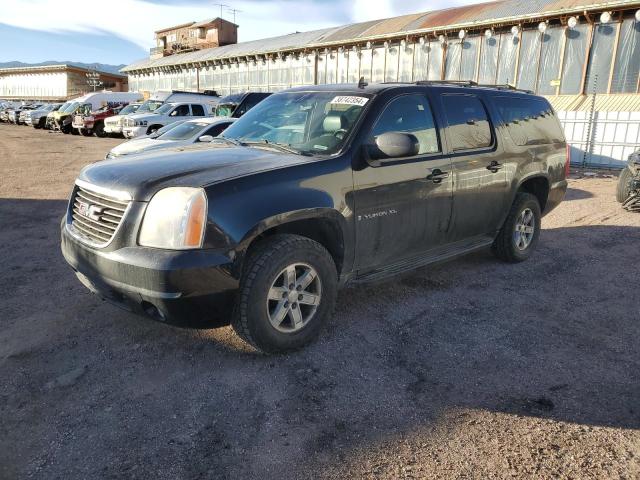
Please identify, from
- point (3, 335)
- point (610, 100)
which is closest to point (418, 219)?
point (3, 335)

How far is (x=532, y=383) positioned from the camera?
10.3ft

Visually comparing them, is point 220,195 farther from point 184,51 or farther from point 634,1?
point 184,51

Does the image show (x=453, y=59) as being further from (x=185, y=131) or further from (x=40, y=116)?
(x=40, y=116)

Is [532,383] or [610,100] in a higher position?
[610,100]

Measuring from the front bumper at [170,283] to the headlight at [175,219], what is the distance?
2.2 inches

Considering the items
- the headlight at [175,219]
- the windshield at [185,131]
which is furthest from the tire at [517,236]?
the windshield at [185,131]

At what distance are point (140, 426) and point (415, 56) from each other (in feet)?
84.7

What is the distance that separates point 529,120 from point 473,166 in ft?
4.60

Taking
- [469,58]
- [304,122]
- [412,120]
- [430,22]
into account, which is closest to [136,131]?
[469,58]

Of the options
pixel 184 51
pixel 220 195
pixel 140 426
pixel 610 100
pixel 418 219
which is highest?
pixel 184 51

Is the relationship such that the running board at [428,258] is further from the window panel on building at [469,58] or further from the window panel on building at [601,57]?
the window panel on building at [469,58]

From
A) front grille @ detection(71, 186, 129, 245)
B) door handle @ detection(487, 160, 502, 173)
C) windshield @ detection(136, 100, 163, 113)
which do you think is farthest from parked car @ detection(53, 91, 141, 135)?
door handle @ detection(487, 160, 502, 173)

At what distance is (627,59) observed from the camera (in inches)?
728

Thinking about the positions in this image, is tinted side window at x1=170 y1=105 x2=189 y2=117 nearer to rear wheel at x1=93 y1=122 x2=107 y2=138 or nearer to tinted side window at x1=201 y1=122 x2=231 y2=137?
rear wheel at x1=93 y1=122 x2=107 y2=138
